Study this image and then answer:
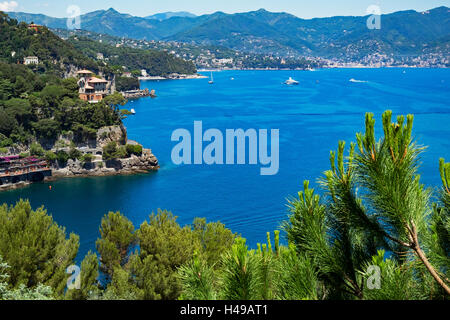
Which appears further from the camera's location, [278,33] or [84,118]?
[278,33]

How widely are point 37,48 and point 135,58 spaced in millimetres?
40141

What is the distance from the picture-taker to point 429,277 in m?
3.05

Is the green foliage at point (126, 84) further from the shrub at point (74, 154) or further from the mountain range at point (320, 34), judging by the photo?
the mountain range at point (320, 34)

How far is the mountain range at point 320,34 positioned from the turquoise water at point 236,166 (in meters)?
88.2

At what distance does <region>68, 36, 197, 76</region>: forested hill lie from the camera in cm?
6800

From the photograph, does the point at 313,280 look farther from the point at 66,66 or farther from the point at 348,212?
the point at 66,66

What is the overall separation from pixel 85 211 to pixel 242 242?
16.0m

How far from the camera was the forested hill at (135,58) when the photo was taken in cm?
6800

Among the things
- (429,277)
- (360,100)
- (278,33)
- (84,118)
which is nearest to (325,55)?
(278,33)

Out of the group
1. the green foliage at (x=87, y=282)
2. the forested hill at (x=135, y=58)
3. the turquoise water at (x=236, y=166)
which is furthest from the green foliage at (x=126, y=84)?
the green foliage at (x=87, y=282)

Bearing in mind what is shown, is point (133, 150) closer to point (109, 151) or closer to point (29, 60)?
point (109, 151)

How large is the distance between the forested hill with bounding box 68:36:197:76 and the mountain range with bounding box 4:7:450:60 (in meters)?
50.3

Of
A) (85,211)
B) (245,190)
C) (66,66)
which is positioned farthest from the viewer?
(66,66)

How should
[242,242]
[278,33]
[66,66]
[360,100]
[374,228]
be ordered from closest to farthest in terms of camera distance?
1. [242,242]
2. [374,228]
3. [66,66]
4. [360,100]
5. [278,33]
